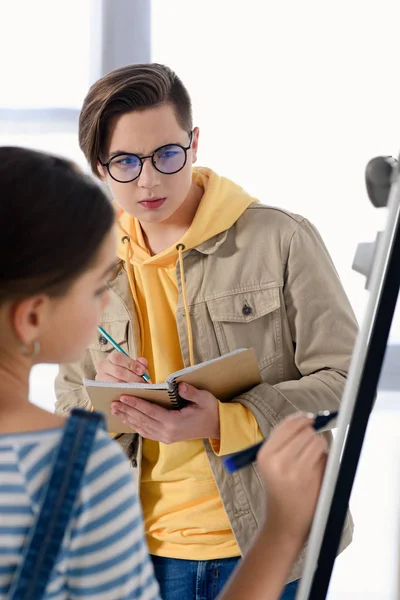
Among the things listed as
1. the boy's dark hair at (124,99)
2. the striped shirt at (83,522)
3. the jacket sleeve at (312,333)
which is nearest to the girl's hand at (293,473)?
the striped shirt at (83,522)

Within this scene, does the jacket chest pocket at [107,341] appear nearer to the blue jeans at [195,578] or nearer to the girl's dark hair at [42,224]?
the blue jeans at [195,578]

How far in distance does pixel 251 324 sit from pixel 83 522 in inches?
35.0

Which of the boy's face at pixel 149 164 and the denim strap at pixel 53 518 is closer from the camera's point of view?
the denim strap at pixel 53 518

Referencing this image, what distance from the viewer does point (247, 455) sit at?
895mm

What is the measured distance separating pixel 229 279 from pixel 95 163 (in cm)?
36

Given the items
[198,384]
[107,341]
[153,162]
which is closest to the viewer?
[198,384]

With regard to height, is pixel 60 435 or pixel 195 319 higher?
pixel 60 435

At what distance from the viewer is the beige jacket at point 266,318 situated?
60.1 inches

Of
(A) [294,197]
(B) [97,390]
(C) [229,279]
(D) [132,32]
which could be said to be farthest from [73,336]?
(D) [132,32]

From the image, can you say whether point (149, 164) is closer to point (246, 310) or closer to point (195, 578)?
point (246, 310)

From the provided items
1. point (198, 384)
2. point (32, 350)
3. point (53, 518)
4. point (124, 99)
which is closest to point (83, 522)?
point (53, 518)

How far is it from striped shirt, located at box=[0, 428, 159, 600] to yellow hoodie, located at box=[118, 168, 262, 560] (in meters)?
0.72

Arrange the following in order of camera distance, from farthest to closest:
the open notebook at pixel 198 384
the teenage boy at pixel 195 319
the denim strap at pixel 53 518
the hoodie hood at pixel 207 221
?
1. the hoodie hood at pixel 207 221
2. the teenage boy at pixel 195 319
3. the open notebook at pixel 198 384
4. the denim strap at pixel 53 518

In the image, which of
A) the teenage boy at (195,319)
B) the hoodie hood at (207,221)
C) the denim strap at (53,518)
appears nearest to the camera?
the denim strap at (53,518)
